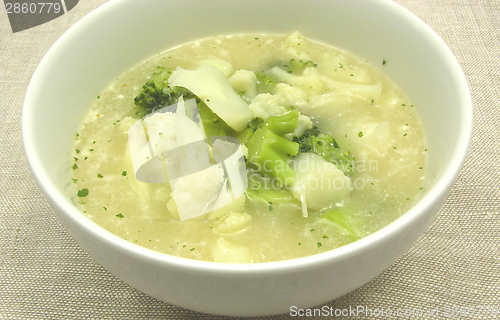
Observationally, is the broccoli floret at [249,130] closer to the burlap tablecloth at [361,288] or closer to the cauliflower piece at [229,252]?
the cauliflower piece at [229,252]

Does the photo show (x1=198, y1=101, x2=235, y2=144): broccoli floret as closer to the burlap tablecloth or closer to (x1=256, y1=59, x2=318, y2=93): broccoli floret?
(x1=256, y1=59, x2=318, y2=93): broccoli floret

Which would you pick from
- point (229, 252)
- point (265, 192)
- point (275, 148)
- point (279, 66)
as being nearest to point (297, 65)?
point (279, 66)

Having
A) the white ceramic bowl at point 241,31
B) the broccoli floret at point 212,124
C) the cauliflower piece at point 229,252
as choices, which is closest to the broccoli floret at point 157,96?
the broccoli floret at point 212,124

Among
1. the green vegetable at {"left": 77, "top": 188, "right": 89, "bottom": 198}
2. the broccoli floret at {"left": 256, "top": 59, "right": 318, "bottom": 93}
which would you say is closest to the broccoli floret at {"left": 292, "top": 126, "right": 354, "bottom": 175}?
the broccoli floret at {"left": 256, "top": 59, "right": 318, "bottom": 93}

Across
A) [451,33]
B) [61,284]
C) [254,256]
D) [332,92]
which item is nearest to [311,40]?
[332,92]

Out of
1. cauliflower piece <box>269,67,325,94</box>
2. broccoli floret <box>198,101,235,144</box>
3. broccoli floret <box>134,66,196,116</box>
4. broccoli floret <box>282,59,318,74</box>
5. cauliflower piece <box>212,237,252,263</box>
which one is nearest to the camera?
cauliflower piece <box>212,237,252,263</box>
